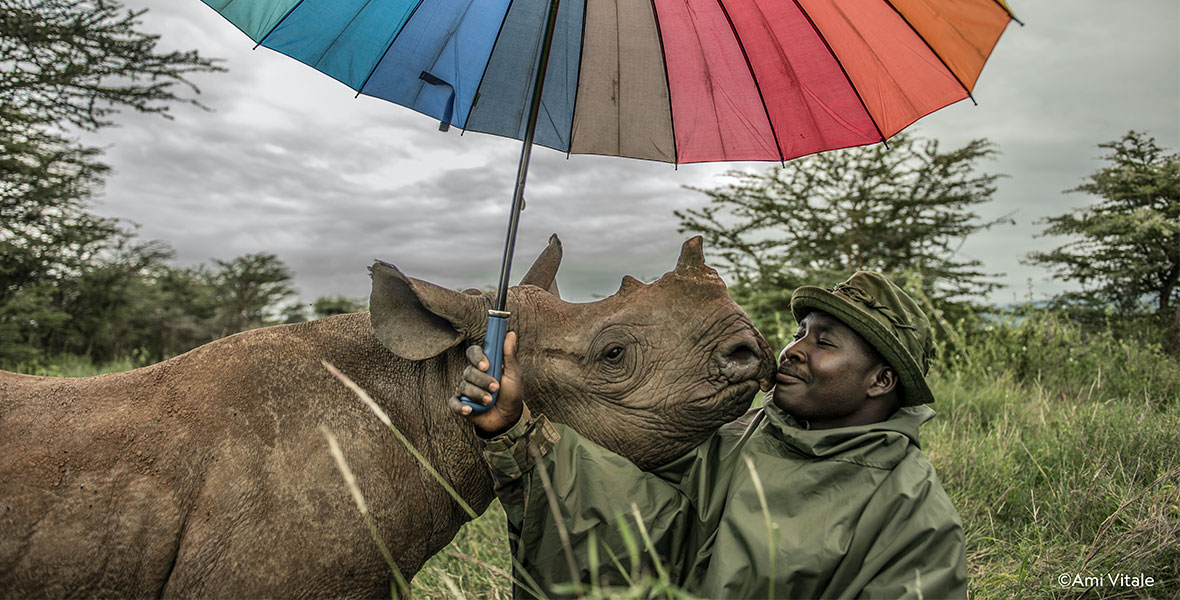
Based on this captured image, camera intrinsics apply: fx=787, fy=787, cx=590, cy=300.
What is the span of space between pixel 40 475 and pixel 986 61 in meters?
3.53

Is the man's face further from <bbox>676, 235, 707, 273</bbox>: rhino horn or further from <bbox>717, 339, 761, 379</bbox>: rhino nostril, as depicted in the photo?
<bbox>676, 235, 707, 273</bbox>: rhino horn

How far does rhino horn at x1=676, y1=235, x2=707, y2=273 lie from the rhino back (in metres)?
1.07

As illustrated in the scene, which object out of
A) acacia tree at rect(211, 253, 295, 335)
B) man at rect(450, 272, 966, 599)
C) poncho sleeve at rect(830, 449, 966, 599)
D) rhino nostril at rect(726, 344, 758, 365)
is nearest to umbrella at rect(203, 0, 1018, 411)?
man at rect(450, 272, 966, 599)

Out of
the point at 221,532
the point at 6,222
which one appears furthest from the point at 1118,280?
the point at 6,222

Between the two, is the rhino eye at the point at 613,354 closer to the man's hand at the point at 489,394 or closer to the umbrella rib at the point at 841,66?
the man's hand at the point at 489,394

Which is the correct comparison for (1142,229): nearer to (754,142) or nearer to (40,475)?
(754,142)

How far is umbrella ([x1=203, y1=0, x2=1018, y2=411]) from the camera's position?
9.91ft

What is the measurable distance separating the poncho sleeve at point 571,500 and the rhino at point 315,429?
13 cm

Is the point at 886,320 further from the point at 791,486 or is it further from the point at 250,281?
the point at 250,281

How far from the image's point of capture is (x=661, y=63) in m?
3.35

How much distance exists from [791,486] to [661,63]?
1.81 meters

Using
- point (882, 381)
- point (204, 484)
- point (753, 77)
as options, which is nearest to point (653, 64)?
point (753, 77)

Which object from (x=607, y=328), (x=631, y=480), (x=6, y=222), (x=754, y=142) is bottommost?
(x=631, y=480)

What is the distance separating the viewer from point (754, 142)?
3.52 m
